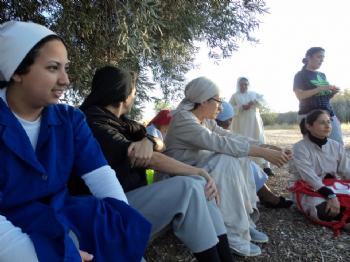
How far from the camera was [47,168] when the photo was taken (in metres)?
1.73

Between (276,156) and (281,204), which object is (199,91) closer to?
(276,156)

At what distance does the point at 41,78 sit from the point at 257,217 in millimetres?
2370

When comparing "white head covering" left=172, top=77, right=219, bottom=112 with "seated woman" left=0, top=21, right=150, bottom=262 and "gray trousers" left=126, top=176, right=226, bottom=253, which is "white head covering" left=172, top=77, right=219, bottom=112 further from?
"seated woman" left=0, top=21, right=150, bottom=262

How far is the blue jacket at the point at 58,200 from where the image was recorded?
158 cm

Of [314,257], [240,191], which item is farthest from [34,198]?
[314,257]

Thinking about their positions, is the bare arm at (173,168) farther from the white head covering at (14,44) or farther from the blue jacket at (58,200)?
the white head covering at (14,44)

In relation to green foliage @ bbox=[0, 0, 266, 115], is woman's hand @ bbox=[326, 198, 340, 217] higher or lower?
lower

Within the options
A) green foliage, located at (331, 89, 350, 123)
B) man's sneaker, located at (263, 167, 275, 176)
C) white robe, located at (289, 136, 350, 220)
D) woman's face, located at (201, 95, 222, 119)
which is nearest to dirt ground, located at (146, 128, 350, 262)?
white robe, located at (289, 136, 350, 220)

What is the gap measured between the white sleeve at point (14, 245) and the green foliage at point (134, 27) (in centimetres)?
237

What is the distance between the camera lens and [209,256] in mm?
2127

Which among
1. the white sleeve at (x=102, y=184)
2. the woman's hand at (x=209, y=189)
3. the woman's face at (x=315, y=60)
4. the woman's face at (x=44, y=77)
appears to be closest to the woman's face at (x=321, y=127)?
the woman's face at (x=315, y=60)

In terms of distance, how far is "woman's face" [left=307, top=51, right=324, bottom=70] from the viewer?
4590 millimetres

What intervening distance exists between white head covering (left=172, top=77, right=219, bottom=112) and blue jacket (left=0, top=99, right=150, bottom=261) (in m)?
1.46

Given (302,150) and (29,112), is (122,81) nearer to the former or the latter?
(29,112)
